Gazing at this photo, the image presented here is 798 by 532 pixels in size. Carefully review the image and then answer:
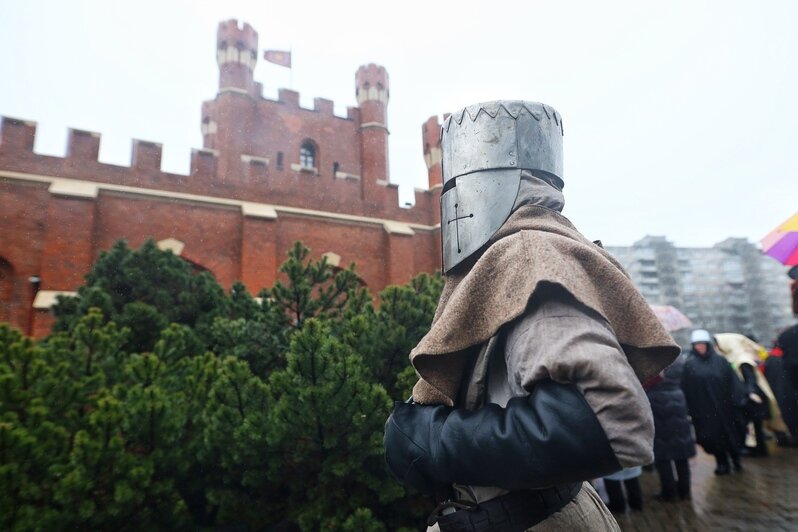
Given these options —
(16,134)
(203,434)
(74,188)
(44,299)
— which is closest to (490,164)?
(203,434)

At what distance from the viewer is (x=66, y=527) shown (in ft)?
9.09

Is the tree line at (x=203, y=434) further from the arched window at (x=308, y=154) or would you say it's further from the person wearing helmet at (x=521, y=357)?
the arched window at (x=308, y=154)

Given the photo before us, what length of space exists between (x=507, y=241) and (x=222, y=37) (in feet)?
78.8

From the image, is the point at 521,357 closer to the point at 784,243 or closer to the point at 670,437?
the point at 670,437

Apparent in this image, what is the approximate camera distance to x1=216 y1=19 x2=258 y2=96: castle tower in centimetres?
2183

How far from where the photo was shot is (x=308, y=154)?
82.3 ft

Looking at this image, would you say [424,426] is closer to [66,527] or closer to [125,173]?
[66,527]

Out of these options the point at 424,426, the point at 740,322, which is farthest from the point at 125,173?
the point at 740,322

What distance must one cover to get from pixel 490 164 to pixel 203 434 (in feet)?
9.12

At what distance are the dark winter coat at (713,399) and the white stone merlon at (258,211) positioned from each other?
11.1 meters

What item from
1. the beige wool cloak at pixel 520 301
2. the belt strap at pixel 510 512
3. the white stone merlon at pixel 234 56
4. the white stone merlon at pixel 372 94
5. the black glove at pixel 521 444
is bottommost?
the belt strap at pixel 510 512

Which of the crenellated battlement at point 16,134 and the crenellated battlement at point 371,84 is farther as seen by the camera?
the crenellated battlement at point 371,84

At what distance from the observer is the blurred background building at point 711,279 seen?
3484cm

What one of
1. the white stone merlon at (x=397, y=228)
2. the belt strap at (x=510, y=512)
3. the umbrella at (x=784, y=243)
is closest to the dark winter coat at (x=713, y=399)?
the umbrella at (x=784, y=243)
